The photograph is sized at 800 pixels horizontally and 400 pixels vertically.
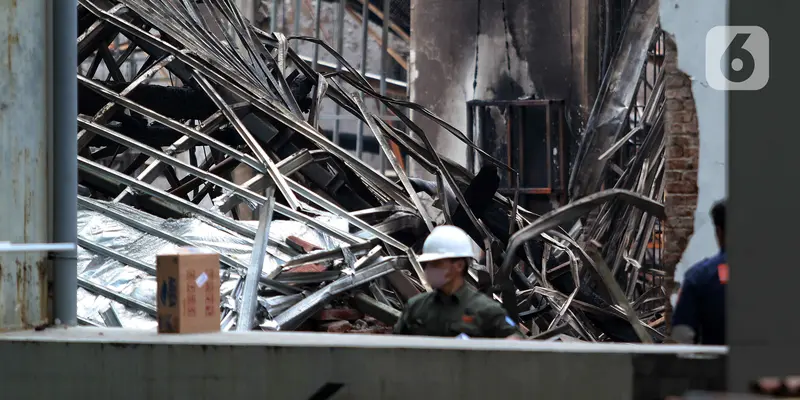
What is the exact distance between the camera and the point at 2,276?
4621 millimetres

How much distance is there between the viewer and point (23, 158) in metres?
4.78

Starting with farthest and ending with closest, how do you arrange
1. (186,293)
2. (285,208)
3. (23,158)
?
(285,208) → (23,158) → (186,293)

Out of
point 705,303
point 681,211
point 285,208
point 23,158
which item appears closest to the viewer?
Result: point 705,303

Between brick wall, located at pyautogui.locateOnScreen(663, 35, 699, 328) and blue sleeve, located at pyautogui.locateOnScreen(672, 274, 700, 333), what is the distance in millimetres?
1723

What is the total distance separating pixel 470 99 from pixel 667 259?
29.2 feet

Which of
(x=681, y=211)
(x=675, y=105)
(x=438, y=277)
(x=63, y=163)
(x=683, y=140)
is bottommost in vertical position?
(x=438, y=277)

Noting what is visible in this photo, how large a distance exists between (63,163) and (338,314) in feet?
9.92

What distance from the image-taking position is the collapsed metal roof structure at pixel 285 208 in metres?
7.54

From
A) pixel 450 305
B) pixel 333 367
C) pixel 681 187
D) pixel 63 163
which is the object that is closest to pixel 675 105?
pixel 681 187

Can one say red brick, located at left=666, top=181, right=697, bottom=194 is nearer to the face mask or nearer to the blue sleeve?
the blue sleeve

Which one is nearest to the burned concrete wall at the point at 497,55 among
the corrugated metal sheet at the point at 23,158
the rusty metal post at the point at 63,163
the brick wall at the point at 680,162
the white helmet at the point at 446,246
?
the brick wall at the point at 680,162

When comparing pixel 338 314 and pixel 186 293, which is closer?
pixel 186 293

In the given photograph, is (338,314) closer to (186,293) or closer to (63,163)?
(63,163)

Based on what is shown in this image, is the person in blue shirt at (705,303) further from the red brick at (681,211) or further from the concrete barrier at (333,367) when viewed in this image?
the red brick at (681,211)
